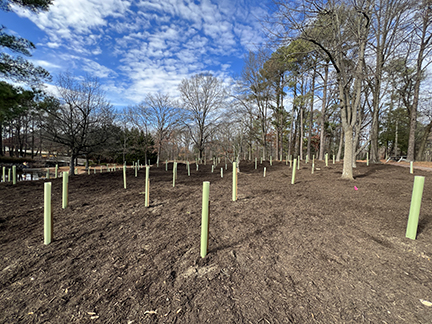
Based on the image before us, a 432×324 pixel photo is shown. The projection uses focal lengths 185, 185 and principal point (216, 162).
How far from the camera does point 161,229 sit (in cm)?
339

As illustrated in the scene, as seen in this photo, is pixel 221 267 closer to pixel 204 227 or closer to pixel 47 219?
pixel 204 227

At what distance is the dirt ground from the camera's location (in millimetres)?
1701

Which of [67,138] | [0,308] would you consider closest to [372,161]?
[0,308]

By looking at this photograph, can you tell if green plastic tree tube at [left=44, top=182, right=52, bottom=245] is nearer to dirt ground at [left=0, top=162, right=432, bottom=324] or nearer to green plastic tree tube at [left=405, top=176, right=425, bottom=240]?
dirt ground at [left=0, top=162, right=432, bottom=324]

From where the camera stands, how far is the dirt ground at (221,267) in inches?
67.0

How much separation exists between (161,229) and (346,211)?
4.03m

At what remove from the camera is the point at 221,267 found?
2.31 metres

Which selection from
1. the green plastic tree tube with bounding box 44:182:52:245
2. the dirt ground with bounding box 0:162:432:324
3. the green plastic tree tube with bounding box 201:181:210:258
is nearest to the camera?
the dirt ground with bounding box 0:162:432:324

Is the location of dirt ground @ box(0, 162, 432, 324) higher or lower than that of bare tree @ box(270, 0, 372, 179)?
lower

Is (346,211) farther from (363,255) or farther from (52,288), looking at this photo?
(52,288)

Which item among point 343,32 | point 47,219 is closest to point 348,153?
point 343,32

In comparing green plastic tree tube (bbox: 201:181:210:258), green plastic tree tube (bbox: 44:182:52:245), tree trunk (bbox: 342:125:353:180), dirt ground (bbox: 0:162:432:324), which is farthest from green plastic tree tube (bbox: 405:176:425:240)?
green plastic tree tube (bbox: 44:182:52:245)

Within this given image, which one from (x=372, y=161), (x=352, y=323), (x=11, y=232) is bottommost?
(x=11, y=232)

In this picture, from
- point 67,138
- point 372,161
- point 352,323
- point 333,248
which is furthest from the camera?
point 372,161
